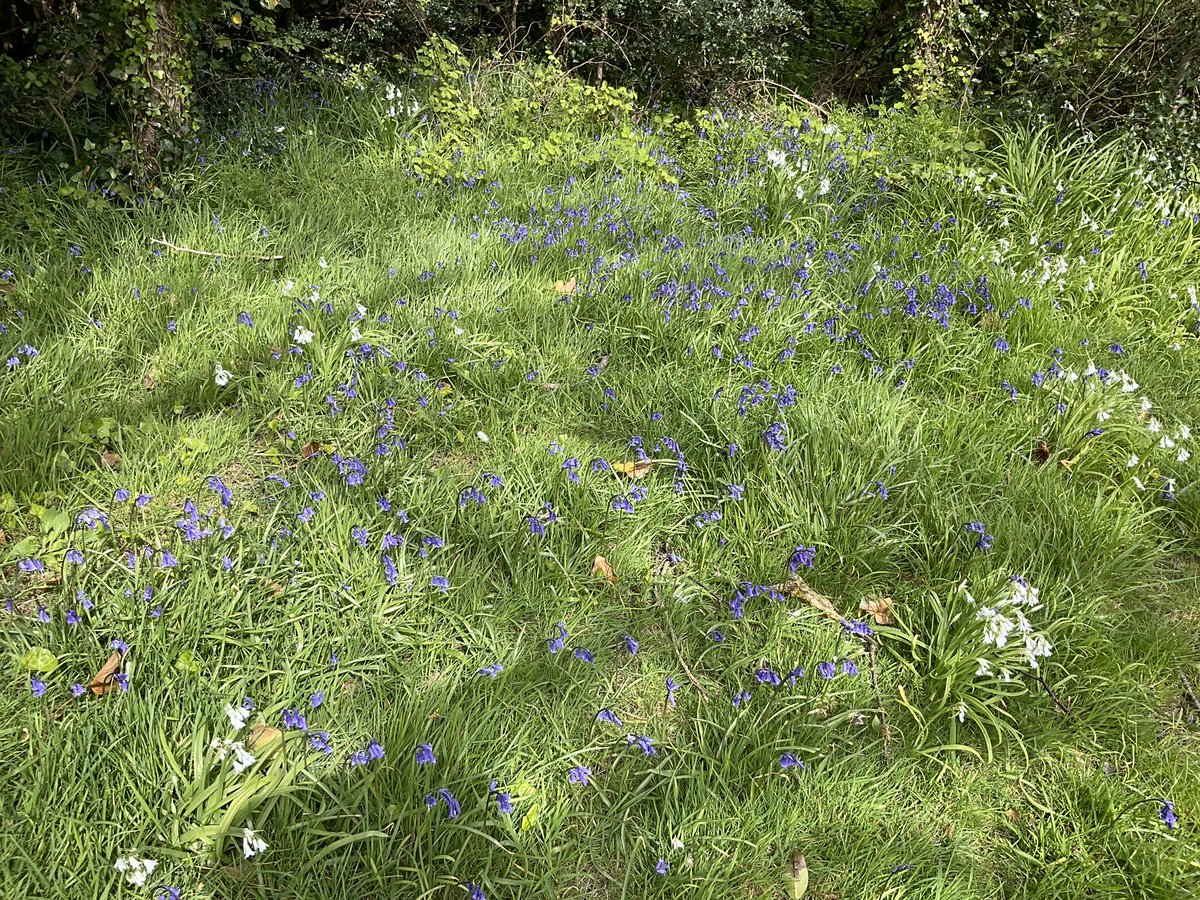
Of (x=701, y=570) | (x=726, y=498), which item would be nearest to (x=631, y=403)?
(x=726, y=498)

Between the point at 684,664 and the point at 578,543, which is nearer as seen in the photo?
the point at 684,664

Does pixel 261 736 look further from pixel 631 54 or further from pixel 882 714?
pixel 631 54

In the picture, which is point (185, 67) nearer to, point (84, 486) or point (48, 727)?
point (84, 486)

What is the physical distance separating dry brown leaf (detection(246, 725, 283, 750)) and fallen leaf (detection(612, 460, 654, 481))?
1.35 meters

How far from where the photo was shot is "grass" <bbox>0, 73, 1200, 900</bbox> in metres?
1.70

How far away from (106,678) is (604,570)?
51.9 inches

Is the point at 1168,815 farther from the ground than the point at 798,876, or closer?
farther from the ground

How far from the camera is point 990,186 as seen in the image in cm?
452

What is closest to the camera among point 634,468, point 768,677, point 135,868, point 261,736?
point 135,868

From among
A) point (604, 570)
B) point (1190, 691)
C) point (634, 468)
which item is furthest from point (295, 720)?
point (1190, 691)

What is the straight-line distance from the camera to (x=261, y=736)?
5.72ft

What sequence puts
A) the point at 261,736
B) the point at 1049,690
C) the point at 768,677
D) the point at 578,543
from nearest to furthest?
the point at 261,736 → the point at 768,677 → the point at 1049,690 → the point at 578,543

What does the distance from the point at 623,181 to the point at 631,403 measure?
2.18 m

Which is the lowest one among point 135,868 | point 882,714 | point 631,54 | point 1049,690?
point 135,868
